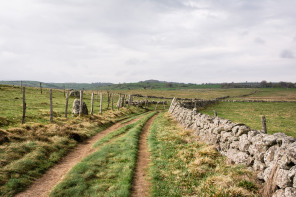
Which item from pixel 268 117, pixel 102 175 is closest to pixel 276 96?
pixel 268 117

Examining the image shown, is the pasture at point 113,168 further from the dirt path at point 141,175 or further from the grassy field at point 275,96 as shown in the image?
the grassy field at point 275,96

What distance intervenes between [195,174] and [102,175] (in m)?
4.46

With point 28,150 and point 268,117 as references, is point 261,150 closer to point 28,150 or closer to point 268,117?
point 28,150

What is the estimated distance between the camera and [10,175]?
837 centimetres

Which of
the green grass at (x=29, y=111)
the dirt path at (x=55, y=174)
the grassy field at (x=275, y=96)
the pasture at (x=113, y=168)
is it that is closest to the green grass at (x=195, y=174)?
the pasture at (x=113, y=168)

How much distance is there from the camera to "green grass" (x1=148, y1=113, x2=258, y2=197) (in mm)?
7184

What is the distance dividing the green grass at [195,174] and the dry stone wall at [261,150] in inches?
22.6

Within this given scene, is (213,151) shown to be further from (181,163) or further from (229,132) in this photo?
(181,163)

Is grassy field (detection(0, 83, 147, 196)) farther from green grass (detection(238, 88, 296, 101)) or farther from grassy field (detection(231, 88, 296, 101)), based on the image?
green grass (detection(238, 88, 296, 101))

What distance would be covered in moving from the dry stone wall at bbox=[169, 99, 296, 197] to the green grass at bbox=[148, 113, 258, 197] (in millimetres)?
574

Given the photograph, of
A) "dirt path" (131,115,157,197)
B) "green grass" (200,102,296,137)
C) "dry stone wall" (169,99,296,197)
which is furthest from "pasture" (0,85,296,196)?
"green grass" (200,102,296,137)

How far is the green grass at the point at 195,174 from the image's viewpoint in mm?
7184

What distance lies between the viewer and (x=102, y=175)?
9.12 m

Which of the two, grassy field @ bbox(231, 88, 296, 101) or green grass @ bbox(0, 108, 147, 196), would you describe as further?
grassy field @ bbox(231, 88, 296, 101)
